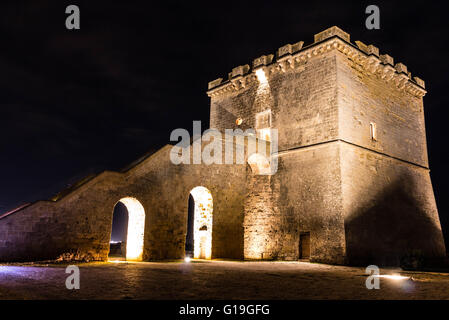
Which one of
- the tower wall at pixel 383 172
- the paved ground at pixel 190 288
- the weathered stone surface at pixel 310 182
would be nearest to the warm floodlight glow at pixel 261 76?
the weathered stone surface at pixel 310 182

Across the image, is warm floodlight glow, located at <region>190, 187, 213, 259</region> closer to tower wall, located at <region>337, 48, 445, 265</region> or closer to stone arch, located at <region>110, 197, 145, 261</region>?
stone arch, located at <region>110, 197, 145, 261</region>

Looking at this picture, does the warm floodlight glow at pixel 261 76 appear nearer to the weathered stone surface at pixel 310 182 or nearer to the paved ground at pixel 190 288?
the weathered stone surface at pixel 310 182

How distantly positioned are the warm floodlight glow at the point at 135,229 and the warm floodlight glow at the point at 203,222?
3123 mm

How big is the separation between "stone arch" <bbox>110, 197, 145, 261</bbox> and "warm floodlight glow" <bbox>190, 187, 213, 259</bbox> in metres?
3.12

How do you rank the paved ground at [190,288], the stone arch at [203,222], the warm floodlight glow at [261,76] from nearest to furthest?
the paved ground at [190,288], the stone arch at [203,222], the warm floodlight glow at [261,76]

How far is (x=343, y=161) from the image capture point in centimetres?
1371

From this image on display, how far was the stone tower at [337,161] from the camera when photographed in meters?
13.8

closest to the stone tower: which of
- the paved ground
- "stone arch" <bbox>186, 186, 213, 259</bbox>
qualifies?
"stone arch" <bbox>186, 186, 213, 259</bbox>

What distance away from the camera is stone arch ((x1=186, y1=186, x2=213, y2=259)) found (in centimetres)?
1547

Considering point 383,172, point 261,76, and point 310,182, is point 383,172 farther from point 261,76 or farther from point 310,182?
point 261,76

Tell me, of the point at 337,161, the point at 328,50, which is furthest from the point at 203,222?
the point at 328,50

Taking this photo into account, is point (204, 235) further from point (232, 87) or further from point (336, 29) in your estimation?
point (336, 29)

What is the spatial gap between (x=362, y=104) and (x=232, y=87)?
22.9 feet
